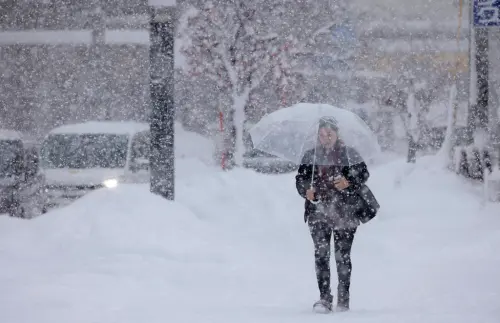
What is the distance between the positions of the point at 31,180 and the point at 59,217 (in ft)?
14.5

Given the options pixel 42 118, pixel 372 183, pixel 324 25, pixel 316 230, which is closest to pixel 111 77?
pixel 42 118

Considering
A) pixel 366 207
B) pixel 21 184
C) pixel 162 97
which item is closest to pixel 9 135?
pixel 21 184

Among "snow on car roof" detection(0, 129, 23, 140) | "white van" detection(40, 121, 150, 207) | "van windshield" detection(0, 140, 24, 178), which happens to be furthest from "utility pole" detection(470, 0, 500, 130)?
"snow on car roof" detection(0, 129, 23, 140)

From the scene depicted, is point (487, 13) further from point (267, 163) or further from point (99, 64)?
point (99, 64)

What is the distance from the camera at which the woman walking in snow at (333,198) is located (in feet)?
21.2

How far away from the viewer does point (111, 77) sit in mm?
30297

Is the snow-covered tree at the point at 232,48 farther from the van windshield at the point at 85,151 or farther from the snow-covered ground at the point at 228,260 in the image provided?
the snow-covered ground at the point at 228,260

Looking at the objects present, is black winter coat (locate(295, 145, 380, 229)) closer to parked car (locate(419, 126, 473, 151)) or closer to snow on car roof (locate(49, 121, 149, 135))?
snow on car roof (locate(49, 121, 149, 135))

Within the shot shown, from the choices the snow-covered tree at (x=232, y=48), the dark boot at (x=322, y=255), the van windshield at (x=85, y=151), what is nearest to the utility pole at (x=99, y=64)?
the snow-covered tree at (x=232, y=48)

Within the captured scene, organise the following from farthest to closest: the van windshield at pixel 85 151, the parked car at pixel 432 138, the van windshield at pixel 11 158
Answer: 1. the parked car at pixel 432 138
2. the van windshield at pixel 11 158
3. the van windshield at pixel 85 151

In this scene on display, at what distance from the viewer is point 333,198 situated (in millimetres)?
6488

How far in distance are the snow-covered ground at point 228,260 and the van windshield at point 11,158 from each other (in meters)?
3.06

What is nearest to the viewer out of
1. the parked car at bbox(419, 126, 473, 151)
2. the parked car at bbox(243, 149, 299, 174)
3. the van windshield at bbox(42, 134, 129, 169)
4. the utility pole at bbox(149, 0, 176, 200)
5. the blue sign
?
the utility pole at bbox(149, 0, 176, 200)

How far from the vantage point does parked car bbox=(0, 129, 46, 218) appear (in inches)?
539
